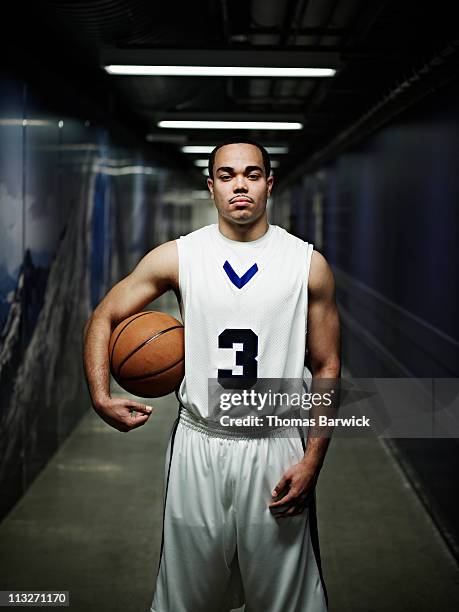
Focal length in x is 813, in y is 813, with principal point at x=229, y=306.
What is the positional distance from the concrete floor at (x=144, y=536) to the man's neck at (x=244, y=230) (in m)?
1.72

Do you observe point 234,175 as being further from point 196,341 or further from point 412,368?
point 412,368

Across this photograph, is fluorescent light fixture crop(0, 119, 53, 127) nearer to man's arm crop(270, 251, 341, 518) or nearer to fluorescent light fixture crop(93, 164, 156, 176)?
fluorescent light fixture crop(93, 164, 156, 176)

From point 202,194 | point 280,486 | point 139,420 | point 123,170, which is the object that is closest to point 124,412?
point 139,420

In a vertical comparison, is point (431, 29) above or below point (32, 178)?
above

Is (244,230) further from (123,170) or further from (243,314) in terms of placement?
(123,170)

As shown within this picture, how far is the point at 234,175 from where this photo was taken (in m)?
2.24

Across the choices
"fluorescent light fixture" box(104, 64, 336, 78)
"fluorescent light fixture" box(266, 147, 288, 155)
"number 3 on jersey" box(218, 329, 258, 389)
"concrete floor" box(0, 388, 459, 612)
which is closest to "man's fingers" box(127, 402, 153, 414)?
"number 3 on jersey" box(218, 329, 258, 389)

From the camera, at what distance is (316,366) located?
234 cm

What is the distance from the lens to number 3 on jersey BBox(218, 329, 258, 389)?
7.30 feet

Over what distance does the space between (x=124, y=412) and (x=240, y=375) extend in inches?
13.0

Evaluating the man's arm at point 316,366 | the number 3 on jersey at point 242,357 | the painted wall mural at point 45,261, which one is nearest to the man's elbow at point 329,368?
the man's arm at point 316,366

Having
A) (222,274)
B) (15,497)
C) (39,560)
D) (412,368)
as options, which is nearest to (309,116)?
(412,368)

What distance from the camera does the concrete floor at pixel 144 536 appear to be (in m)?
3.41

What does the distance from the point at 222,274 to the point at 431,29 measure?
8.42 feet
